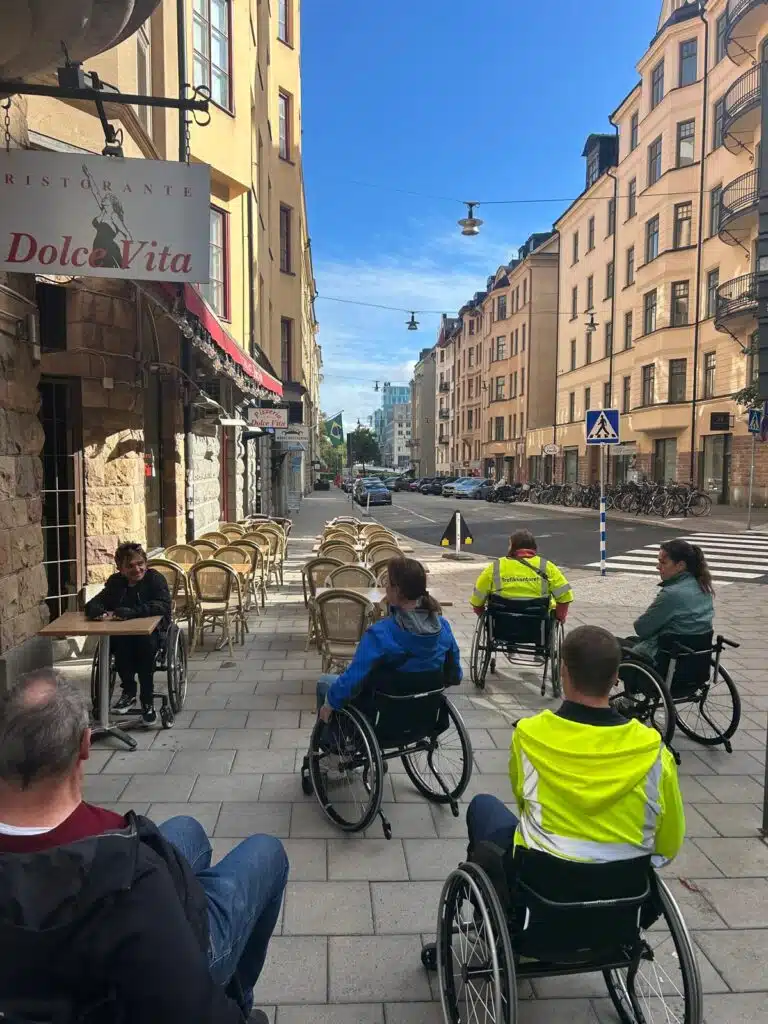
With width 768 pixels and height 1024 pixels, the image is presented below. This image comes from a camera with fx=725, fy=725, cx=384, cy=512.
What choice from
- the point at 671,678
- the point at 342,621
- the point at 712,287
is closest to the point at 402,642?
the point at 671,678

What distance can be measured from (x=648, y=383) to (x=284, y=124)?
19.6m

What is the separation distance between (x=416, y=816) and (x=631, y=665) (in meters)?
1.66

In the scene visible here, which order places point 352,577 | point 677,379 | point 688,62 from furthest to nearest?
point 677,379 < point 688,62 < point 352,577

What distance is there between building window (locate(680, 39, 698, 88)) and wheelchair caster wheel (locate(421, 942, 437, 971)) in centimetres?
3635

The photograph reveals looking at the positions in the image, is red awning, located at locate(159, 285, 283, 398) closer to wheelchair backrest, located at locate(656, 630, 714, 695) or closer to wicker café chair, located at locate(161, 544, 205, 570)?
wicker café chair, located at locate(161, 544, 205, 570)

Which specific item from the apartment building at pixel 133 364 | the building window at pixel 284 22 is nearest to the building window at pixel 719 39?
the building window at pixel 284 22

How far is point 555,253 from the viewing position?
51469mm

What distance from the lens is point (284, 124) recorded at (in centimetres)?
2281

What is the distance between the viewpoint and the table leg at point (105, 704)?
4.77m

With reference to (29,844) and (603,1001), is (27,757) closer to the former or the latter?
(29,844)

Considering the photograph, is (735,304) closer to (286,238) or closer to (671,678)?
(286,238)

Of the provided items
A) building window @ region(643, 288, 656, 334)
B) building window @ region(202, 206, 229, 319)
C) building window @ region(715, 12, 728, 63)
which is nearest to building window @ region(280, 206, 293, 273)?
building window @ region(202, 206, 229, 319)

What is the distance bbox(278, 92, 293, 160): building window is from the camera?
22609 millimetres

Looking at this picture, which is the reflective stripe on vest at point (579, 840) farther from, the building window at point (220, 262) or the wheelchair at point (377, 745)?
the building window at point (220, 262)
